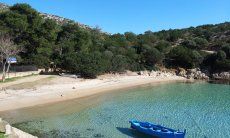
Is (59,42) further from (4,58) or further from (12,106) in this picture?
(12,106)

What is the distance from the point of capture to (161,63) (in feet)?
244

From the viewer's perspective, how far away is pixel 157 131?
2511 centimetres

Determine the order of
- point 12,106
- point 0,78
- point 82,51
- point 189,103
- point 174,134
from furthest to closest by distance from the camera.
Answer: point 82,51 < point 0,78 < point 189,103 < point 12,106 < point 174,134

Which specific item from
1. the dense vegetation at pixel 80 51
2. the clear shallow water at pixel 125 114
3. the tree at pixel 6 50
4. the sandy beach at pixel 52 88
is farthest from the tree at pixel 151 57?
the tree at pixel 6 50

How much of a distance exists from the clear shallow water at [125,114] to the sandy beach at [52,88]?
185 cm

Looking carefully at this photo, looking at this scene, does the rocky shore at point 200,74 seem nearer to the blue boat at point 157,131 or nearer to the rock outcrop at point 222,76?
the rock outcrop at point 222,76

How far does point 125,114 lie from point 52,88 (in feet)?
45.2

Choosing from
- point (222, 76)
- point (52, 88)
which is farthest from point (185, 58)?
point (52, 88)

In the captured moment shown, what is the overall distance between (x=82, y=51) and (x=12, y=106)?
83.1 feet

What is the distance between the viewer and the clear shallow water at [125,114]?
2723cm

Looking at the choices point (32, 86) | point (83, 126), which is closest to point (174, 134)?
point (83, 126)

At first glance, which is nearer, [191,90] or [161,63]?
[191,90]

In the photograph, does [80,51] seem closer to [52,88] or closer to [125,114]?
[52,88]

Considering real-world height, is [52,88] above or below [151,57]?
below
